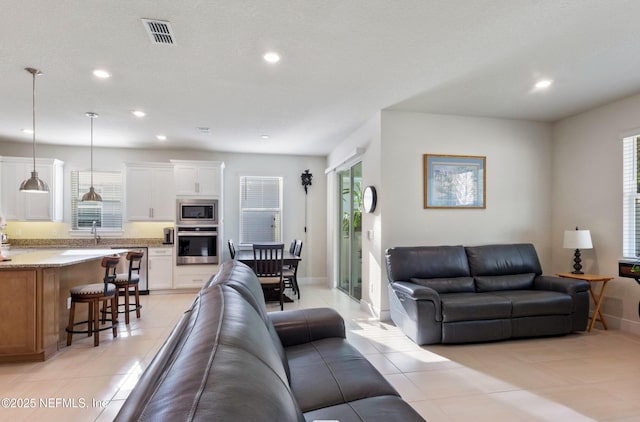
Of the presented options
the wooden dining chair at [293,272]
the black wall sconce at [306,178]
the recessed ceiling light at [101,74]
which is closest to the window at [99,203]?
the wooden dining chair at [293,272]

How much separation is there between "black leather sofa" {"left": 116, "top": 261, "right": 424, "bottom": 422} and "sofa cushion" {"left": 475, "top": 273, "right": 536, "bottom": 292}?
8.18 feet

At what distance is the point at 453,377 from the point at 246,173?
5.28 m

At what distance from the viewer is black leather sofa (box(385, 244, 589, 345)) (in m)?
3.45

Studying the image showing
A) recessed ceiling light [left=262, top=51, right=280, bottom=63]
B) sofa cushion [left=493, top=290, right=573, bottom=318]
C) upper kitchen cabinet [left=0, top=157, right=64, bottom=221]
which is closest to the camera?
recessed ceiling light [left=262, top=51, right=280, bottom=63]

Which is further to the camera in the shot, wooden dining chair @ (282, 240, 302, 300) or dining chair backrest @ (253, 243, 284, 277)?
wooden dining chair @ (282, 240, 302, 300)

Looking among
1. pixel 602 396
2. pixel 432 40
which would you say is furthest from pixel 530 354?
pixel 432 40

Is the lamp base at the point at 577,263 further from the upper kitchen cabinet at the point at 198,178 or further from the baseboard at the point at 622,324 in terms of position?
the upper kitchen cabinet at the point at 198,178

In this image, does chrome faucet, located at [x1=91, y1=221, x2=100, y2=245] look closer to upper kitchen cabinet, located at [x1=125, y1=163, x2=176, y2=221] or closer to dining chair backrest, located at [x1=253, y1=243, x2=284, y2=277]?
upper kitchen cabinet, located at [x1=125, y1=163, x2=176, y2=221]

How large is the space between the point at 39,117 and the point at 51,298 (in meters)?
2.67

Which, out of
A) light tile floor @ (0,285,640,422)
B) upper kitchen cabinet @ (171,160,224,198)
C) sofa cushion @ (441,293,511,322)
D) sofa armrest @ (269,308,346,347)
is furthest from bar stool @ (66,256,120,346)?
sofa cushion @ (441,293,511,322)

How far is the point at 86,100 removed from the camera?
3.90m

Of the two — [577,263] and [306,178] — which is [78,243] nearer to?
[306,178]

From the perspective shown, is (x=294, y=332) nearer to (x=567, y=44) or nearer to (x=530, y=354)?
(x=530, y=354)

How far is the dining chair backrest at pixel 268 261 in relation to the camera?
15.9 feet
